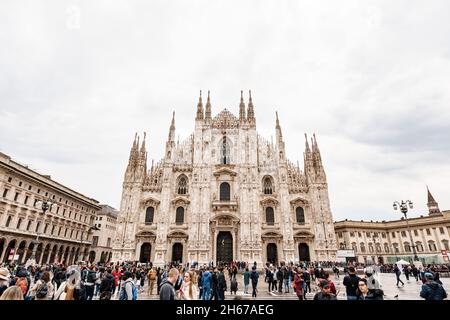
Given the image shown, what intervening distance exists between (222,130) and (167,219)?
49.1ft

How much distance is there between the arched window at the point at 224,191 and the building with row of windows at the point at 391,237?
29.1 metres

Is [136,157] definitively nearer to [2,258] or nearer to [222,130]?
[222,130]

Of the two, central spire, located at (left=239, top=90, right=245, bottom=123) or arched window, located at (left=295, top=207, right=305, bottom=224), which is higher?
central spire, located at (left=239, top=90, right=245, bottom=123)

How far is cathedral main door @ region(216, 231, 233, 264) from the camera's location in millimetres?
31547

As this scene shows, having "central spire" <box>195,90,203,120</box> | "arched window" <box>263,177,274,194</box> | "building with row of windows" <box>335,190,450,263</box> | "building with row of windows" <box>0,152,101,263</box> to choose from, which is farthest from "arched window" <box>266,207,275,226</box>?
"building with row of windows" <box>0,152,101,263</box>

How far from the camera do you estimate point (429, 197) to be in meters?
63.9

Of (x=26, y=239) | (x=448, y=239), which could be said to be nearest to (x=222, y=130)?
(x=26, y=239)

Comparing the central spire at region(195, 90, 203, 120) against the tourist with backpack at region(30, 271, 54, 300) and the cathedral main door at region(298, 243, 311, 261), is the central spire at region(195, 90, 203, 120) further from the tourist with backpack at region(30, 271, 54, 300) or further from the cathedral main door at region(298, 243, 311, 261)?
the tourist with backpack at region(30, 271, 54, 300)

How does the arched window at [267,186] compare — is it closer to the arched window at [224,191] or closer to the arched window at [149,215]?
the arched window at [224,191]

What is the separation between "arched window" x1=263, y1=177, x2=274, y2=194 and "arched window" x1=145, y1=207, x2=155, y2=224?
15.5 m

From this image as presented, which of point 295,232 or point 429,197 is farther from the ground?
point 429,197
